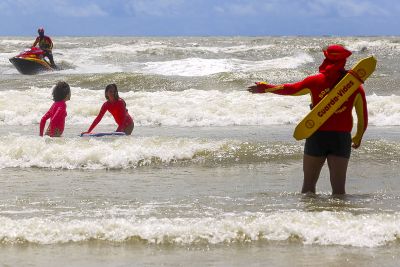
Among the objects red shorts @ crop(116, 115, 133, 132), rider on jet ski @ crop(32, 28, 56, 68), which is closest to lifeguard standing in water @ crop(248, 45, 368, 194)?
red shorts @ crop(116, 115, 133, 132)

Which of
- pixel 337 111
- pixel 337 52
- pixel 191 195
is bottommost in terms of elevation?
pixel 191 195

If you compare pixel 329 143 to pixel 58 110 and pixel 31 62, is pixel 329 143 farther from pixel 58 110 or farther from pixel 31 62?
pixel 31 62

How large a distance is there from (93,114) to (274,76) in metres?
10.7

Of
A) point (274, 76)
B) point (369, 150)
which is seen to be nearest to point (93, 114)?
point (369, 150)

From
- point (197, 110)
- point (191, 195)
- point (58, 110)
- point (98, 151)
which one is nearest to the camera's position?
point (191, 195)

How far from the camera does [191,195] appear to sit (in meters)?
7.21

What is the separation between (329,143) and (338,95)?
0.45m

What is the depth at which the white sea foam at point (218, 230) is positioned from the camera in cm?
531

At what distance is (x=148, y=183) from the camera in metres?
8.09

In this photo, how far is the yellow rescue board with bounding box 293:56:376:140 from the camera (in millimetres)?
6242

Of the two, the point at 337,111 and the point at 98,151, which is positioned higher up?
the point at 337,111

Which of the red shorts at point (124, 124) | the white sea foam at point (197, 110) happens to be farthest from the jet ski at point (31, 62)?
the red shorts at point (124, 124)

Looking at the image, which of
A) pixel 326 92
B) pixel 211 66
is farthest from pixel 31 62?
pixel 326 92

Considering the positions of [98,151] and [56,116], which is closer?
[98,151]
